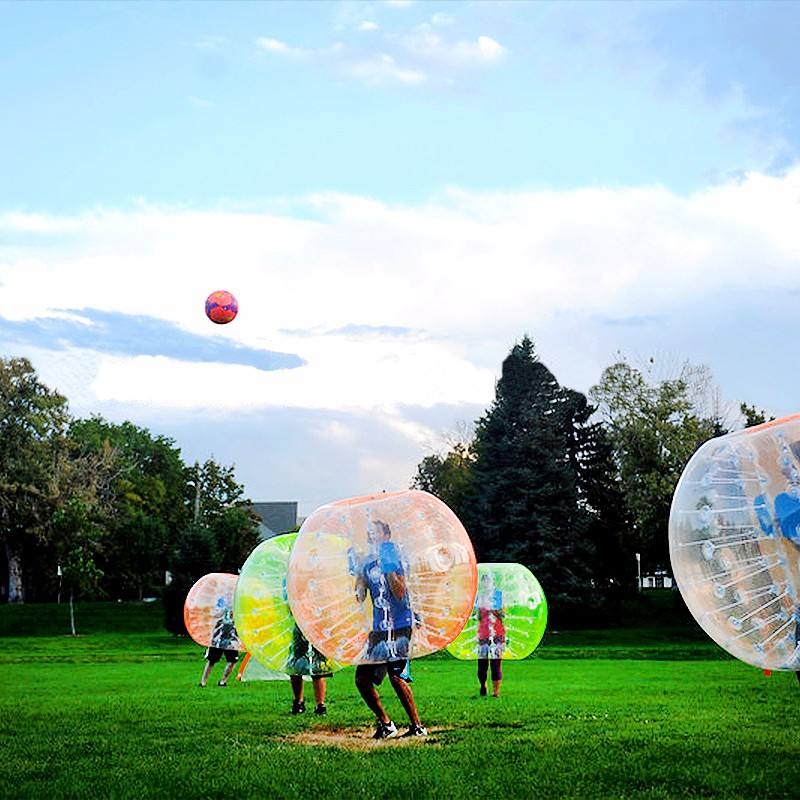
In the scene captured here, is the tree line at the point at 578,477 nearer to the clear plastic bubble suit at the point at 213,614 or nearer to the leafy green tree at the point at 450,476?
the leafy green tree at the point at 450,476

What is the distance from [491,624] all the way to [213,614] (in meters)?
5.94

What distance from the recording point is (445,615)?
36.1 feet

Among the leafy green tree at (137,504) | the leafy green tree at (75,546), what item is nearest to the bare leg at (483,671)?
the leafy green tree at (75,546)

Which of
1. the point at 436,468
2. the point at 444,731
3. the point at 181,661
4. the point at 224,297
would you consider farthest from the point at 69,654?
the point at 436,468

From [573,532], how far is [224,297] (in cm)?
3043

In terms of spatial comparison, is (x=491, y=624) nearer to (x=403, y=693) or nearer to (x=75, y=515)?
(x=403, y=693)

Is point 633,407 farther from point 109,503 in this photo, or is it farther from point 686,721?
point 686,721

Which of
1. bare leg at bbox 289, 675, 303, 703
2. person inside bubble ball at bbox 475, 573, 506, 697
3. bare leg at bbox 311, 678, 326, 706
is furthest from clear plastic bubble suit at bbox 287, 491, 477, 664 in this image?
person inside bubble ball at bbox 475, 573, 506, 697

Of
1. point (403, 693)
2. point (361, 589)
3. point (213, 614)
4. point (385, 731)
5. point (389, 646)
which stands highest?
point (361, 589)

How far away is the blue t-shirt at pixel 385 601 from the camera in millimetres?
10805

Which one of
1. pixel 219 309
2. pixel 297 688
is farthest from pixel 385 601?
pixel 219 309

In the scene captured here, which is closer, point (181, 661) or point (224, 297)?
point (224, 297)

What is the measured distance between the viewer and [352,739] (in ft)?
38.1

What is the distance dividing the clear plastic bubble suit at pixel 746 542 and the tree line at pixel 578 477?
120 feet
